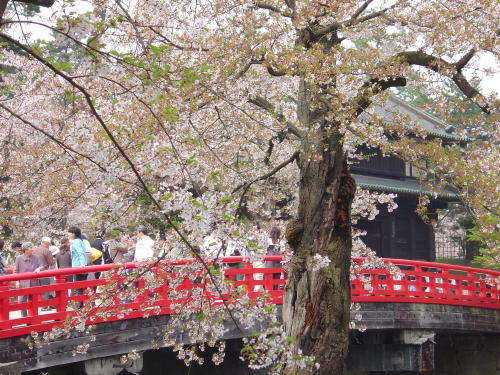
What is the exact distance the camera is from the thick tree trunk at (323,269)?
9.38 m

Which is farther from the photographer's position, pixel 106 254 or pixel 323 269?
pixel 106 254

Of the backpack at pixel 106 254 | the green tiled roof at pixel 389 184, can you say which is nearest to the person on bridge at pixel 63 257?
the backpack at pixel 106 254

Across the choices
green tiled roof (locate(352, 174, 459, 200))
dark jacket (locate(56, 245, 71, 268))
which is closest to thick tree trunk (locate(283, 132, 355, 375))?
dark jacket (locate(56, 245, 71, 268))

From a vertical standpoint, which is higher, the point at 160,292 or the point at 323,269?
the point at 323,269

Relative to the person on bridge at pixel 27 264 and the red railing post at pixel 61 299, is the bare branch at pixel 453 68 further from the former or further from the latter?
the person on bridge at pixel 27 264

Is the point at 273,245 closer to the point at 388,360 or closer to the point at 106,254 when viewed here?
the point at 106,254

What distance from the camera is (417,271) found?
15.8 metres

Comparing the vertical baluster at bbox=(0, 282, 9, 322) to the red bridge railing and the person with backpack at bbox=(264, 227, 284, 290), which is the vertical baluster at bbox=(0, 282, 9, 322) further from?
the person with backpack at bbox=(264, 227, 284, 290)

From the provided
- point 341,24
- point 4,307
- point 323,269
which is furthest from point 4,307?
point 341,24

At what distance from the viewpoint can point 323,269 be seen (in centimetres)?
945

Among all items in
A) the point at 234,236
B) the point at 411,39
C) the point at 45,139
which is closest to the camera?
the point at 234,236

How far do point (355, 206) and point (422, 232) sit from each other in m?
15.3

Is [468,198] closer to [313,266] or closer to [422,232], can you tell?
[313,266]

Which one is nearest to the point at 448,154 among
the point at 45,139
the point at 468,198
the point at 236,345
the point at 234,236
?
the point at 468,198
